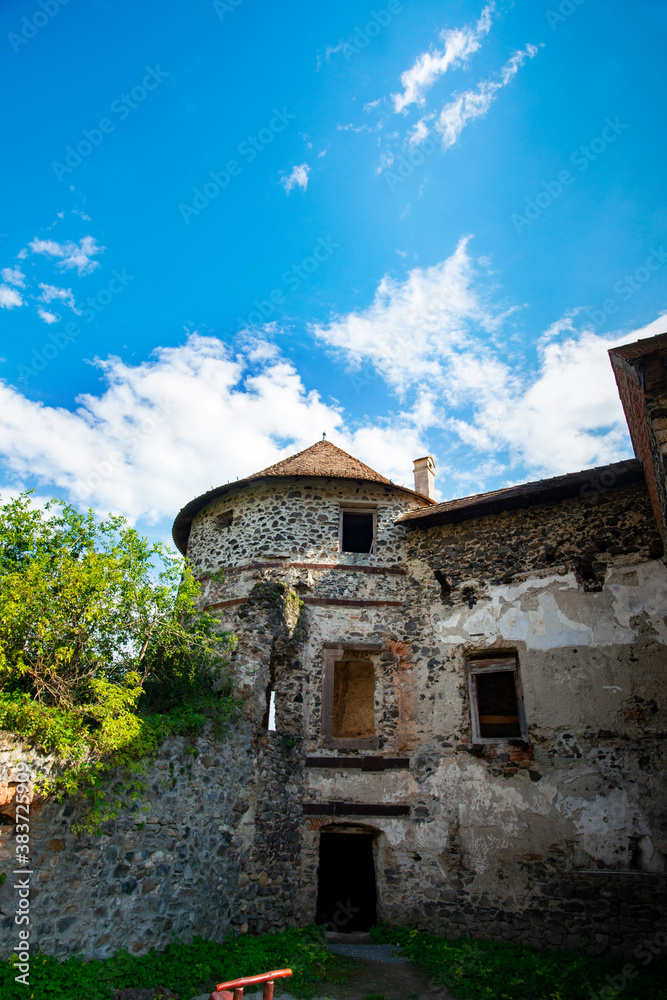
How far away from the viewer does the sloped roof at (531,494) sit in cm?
1090

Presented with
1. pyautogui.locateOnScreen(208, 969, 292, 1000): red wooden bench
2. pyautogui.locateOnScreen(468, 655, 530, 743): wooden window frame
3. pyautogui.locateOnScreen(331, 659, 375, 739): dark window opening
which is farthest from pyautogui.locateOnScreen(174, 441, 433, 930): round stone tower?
pyautogui.locateOnScreen(208, 969, 292, 1000): red wooden bench

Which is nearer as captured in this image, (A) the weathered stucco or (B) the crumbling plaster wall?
(A) the weathered stucco

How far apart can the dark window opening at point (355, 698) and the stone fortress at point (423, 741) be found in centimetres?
322

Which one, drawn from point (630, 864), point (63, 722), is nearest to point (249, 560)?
point (63, 722)

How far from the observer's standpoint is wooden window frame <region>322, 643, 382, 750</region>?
36.2ft

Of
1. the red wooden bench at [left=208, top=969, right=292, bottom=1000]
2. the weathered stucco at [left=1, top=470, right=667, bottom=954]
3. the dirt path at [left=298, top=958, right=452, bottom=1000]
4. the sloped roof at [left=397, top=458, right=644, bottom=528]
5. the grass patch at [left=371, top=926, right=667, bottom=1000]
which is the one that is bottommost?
the dirt path at [left=298, top=958, right=452, bottom=1000]

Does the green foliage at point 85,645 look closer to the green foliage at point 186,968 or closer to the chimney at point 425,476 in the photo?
the green foliage at point 186,968

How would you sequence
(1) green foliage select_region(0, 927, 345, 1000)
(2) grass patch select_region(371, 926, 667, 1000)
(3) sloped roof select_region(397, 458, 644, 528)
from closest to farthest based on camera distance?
1. (1) green foliage select_region(0, 927, 345, 1000)
2. (2) grass patch select_region(371, 926, 667, 1000)
3. (3) sloped roof select_region(397, 458, 644, 528)

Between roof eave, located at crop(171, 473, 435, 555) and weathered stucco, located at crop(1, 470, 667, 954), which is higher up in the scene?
roof eave, located at crop(171, 473, 435, 555)

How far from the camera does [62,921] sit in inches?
248

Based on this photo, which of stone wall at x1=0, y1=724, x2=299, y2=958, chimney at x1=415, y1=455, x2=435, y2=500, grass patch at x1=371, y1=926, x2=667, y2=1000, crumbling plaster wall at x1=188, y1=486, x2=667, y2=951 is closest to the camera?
stone wall at x1=0, y1=724, x2=299, y2=958

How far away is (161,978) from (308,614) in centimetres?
631

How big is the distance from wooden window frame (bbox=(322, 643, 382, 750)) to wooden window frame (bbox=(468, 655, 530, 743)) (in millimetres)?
1887

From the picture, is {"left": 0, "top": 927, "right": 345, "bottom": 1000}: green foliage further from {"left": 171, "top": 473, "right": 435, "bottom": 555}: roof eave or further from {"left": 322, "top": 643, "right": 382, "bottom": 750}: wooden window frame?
{"left": 171, "top": 473, "right": 435, "bottom": 555}: roof eave
